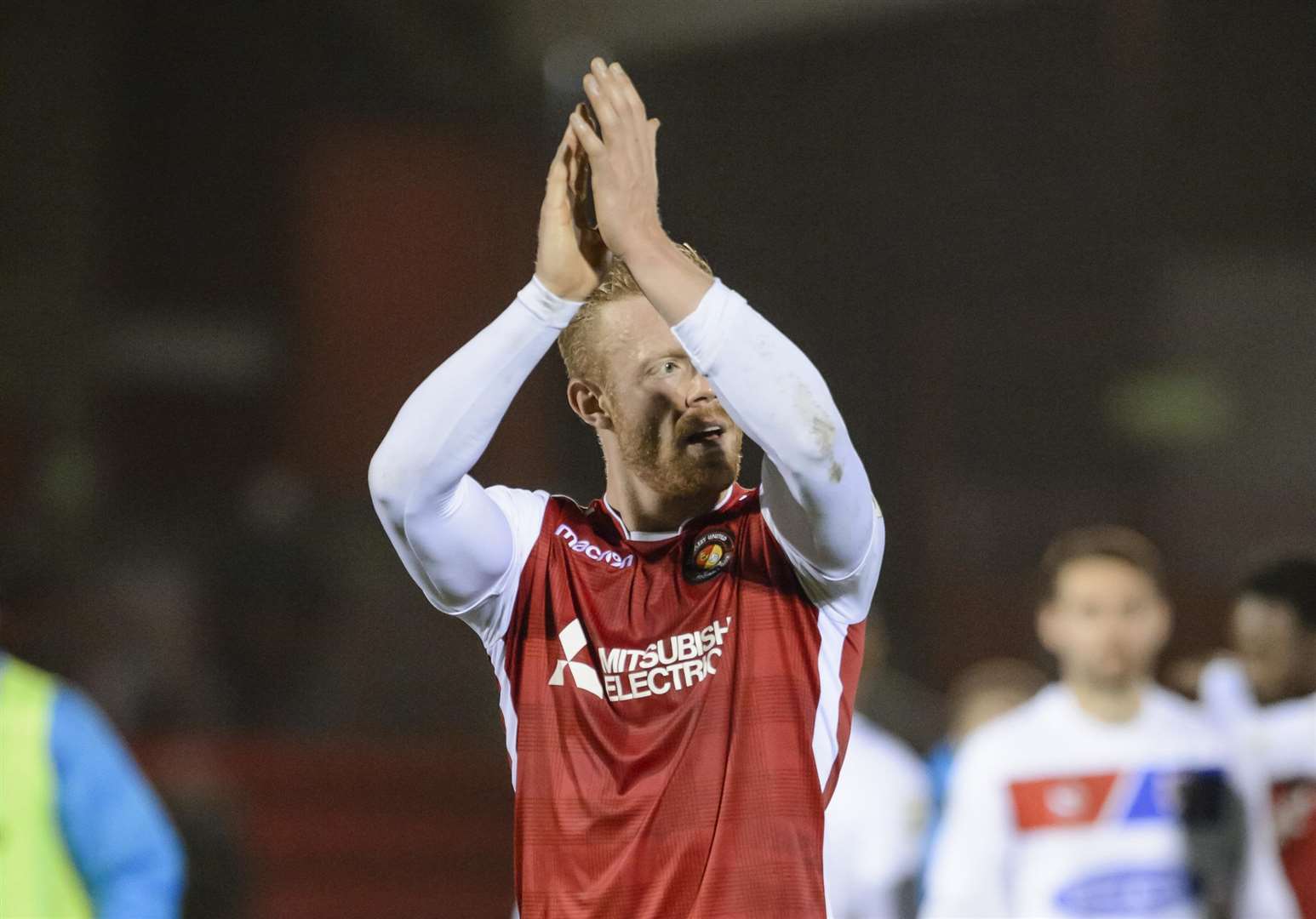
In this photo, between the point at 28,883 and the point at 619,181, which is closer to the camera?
the point at 619,181

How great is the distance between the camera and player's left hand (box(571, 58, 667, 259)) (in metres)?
1.84

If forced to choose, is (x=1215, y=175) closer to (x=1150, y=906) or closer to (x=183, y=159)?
(x=183, y=159)

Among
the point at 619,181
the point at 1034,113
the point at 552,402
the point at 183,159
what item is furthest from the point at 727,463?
the point at 1034,113

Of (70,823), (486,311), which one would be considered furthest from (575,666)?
(486,311)

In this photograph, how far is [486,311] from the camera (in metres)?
10.1

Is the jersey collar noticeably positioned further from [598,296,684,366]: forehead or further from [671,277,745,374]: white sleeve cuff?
[671,277,745,374]: white sleeve cuff

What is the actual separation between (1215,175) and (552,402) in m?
4.93

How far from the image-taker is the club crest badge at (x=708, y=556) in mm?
2037

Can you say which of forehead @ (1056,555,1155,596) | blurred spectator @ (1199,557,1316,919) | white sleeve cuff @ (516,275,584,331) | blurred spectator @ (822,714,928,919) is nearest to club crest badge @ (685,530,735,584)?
white sleeve cuff @ (516,275,584,331)

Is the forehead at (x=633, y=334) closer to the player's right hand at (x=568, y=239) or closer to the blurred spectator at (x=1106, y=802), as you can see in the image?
the player's right hand at (x=568, y=239)

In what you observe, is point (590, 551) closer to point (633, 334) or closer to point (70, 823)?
point (633, 334)

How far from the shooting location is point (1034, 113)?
439 inches

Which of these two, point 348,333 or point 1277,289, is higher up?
point 1277,289

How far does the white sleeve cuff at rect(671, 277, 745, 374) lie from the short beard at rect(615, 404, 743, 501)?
0.82 feet
